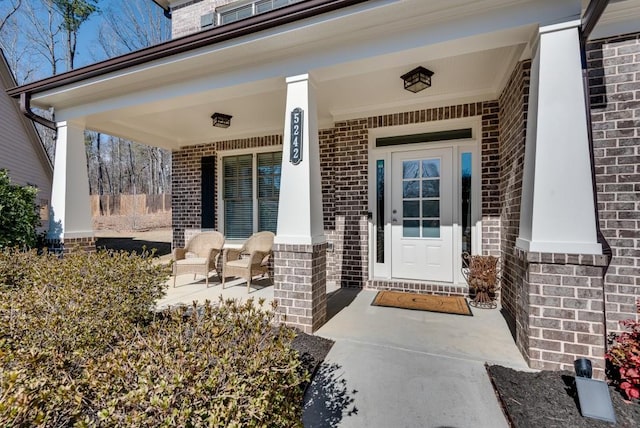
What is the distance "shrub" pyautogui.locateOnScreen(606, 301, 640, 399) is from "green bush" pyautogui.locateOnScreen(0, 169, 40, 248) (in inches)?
270

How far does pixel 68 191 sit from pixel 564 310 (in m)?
6.48

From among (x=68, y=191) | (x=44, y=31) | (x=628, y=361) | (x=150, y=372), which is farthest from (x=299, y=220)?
(x=44, y=31)

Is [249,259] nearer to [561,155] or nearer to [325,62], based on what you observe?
[325,62]

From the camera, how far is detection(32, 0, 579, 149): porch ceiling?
2648 millimetres

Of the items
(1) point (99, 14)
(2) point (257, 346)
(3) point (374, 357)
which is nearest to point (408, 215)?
(3) point (374, 357)

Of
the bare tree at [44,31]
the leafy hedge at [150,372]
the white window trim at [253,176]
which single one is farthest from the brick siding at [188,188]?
the bare tree at [44,31]

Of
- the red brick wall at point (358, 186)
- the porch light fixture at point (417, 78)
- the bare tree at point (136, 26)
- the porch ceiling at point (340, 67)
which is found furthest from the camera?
the bare tree at point (136, 26)

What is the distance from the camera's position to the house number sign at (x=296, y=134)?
3.23m

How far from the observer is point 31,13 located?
1313 cm

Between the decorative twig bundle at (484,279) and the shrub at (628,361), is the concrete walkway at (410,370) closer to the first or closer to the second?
the decorative twig bundle at (484,279)

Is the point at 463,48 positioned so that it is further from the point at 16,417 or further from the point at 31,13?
the point at 31,13

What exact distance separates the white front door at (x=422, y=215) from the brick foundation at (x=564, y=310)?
204 cm

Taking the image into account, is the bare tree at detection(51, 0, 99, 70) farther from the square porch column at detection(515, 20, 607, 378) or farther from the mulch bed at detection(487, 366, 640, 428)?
the mulch bed at detection(487, 366, 640, 428)

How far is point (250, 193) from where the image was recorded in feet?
20.2
